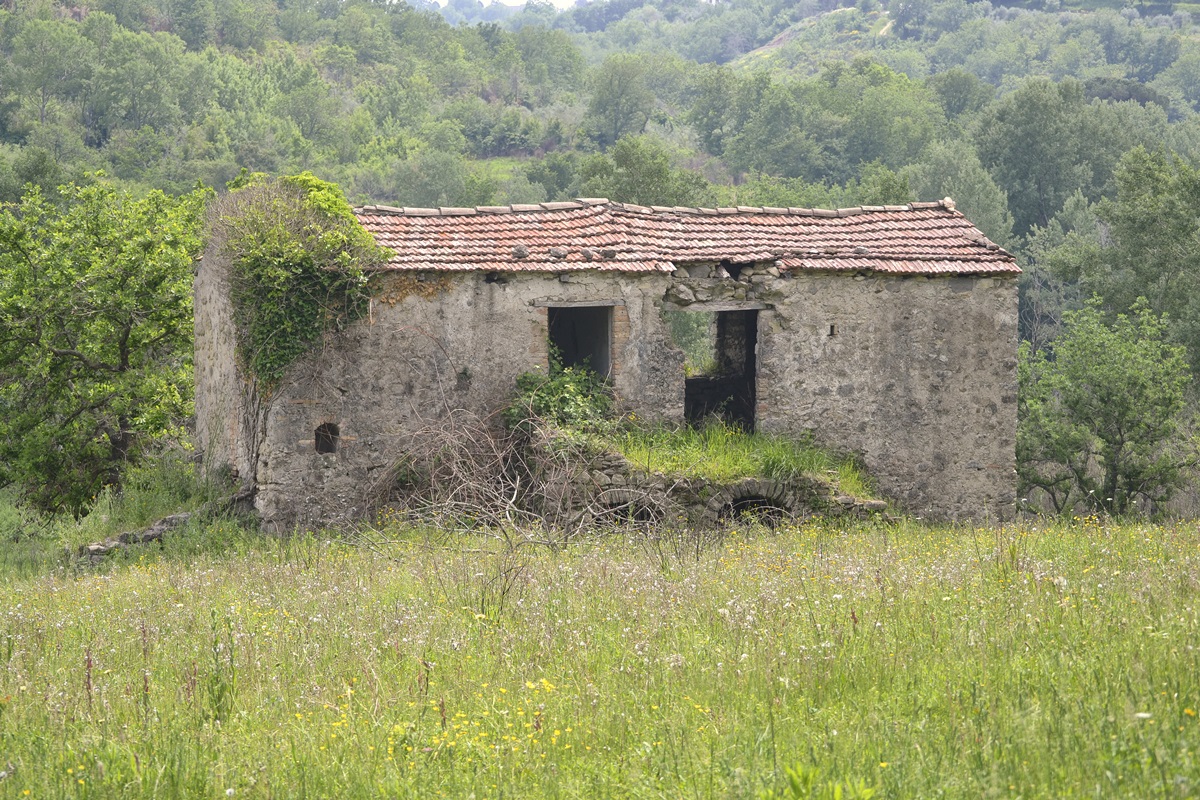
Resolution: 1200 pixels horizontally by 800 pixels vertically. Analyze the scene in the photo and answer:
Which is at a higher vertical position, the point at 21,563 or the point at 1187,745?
the point at 1187,745

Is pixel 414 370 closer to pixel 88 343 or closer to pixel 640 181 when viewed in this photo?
pixel 88 343

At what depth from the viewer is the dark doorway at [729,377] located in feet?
55.4

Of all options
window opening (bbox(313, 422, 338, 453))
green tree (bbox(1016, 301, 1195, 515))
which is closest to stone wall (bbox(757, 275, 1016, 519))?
green tree (bbox(1016, 301, 1195, 515))

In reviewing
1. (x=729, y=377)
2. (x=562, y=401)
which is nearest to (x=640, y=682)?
(x=562, y=401)

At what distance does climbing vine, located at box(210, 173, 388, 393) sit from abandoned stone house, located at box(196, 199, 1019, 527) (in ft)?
0.84

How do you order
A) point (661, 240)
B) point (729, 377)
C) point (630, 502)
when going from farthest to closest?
point (729, 377)
point (661, 240)
point (630, 502)

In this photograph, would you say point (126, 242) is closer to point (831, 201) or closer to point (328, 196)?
point (328, 196)

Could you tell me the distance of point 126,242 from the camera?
1809 centimetres

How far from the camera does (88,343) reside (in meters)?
18.0

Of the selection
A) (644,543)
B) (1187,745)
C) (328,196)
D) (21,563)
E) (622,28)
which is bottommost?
(21,563)

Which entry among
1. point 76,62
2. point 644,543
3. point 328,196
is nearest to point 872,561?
point 644,543

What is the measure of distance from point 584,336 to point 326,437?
4.47 m

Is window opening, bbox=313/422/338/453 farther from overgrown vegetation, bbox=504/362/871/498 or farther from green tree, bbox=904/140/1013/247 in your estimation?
green tree, bbox=904/140/1013/247

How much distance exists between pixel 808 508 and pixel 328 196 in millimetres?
6416
